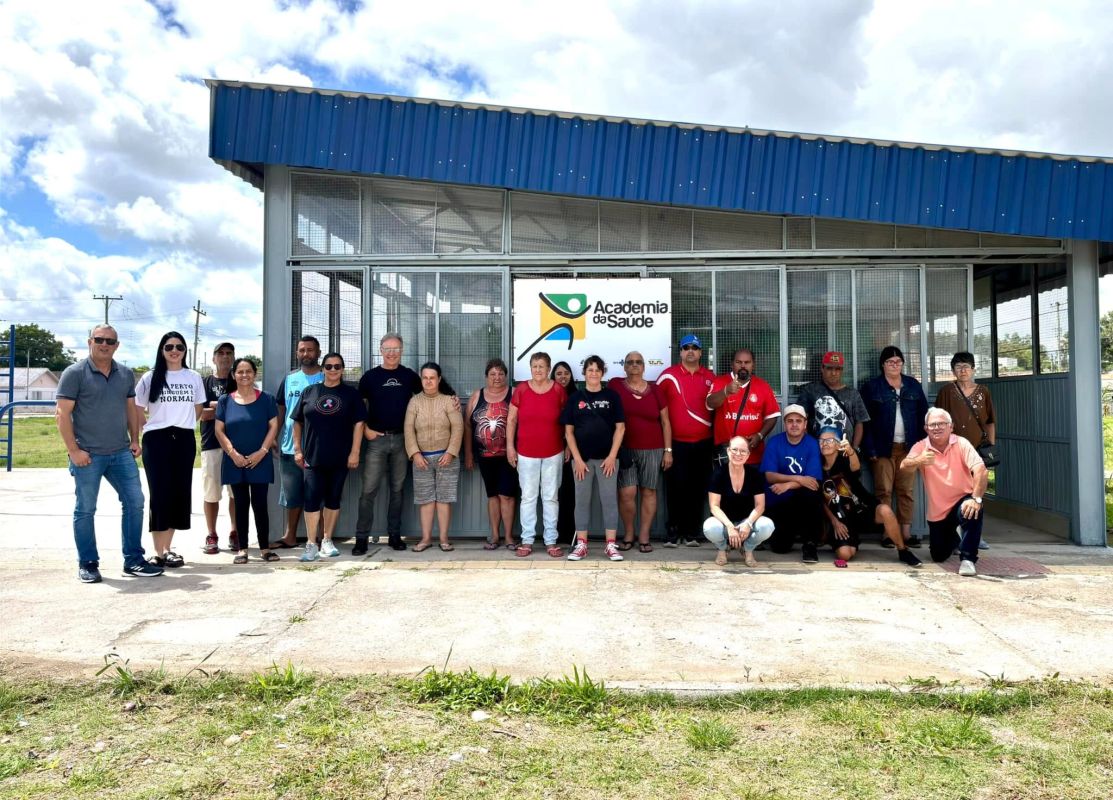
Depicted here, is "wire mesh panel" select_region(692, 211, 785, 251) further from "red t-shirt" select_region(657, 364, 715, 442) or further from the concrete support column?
the concrete support column

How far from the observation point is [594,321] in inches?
294

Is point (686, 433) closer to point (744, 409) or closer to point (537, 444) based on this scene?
point (744, 409)

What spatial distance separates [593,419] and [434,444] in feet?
Result: 4.80

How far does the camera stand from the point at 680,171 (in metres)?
7.33

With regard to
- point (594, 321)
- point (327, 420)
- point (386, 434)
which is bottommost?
point (386, 434)

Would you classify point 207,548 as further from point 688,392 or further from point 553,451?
point 688,392

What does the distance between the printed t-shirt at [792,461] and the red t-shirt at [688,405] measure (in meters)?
0.68

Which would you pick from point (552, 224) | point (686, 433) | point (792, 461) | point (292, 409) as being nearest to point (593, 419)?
point (686, 433)

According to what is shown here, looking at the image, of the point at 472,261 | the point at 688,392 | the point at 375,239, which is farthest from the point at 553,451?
the point at 375,239

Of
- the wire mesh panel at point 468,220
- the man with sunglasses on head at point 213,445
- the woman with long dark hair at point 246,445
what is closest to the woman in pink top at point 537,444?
the wire mesh panel at point 468,220

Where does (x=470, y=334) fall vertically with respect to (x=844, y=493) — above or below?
above

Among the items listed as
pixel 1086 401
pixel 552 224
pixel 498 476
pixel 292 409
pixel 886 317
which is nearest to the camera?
pixel 292 409

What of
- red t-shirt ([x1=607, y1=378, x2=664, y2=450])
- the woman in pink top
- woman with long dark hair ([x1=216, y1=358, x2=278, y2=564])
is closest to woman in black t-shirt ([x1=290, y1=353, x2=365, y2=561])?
woman with long dark hair ([x1=216, y1=358, x2=278, y2=564])

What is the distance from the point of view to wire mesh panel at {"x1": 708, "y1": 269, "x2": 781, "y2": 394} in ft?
24.9
